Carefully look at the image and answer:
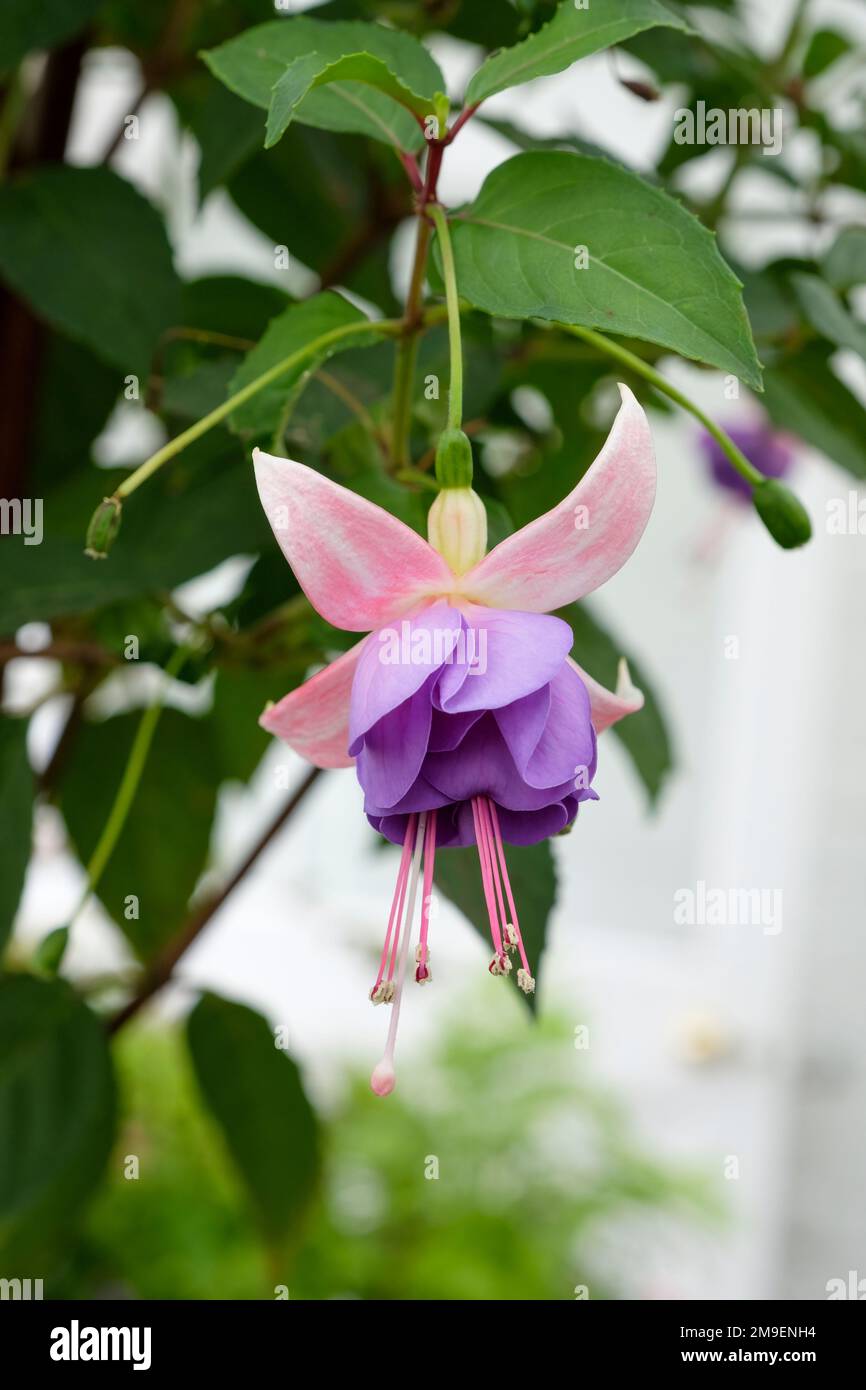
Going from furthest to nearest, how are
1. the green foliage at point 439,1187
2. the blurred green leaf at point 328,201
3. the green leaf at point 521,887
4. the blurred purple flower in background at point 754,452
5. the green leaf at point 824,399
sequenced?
the green foliage at point 439,1187
the blurred purple flower in background at point 754,452
the blurred green leaf at point 328,201
the green leaf at point 824,399
the green leaf at point 521,887

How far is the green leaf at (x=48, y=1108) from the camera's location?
21.4 inches

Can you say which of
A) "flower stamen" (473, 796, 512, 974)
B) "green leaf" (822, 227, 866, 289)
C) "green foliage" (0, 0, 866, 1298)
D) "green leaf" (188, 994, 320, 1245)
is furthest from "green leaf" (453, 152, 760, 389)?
"green leaf" (188, 994, 320, 1245)

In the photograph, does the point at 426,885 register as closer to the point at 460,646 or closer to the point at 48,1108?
the point at 460,646

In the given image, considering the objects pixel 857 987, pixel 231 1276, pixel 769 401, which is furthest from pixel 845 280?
pixel 857 987

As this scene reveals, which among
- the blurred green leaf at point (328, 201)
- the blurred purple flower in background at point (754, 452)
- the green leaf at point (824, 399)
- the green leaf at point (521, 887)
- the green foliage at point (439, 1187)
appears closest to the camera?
the green leaf at point (521, 887)

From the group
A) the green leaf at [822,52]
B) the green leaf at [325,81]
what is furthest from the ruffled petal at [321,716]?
the green leaf at [822,52]

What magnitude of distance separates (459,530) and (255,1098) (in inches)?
17.6

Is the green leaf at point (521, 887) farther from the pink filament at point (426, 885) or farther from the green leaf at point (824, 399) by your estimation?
the green leaf at point (824, 399)

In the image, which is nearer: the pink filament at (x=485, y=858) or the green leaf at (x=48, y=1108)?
the pink filament at (x=485, y=858)

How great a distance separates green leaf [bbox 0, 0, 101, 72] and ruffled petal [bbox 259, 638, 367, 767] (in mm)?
276

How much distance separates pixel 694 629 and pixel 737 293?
1.85m

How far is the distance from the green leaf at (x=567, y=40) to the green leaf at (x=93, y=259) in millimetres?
186

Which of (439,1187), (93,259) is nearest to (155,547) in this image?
(93,259)

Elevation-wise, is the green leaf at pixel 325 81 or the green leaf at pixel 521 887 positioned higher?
the green leaf at pixel 325 81
